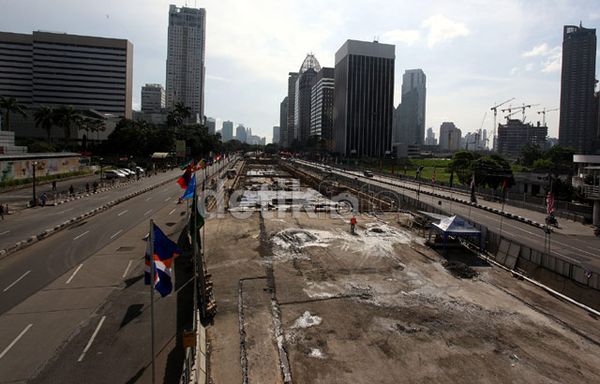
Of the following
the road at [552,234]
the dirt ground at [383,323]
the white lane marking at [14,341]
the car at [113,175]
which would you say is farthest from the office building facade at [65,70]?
the white lane marking at [14,341]

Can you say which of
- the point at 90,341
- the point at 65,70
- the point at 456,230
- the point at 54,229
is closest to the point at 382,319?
the point at 90,341

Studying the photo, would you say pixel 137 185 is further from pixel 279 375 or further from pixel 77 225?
pixel 279 375

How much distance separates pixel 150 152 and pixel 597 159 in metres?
103

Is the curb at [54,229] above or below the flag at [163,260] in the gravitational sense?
below

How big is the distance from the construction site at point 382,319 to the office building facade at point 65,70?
174 meters

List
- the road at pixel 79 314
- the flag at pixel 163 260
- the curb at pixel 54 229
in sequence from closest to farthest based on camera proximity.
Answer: the flag at pixel 163 260
the road at pixel 79 314
the curb at pixel 54 229

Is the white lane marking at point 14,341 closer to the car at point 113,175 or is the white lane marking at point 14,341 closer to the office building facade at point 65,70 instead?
the car at point 113,175

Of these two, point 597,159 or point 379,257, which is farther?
point 597,159

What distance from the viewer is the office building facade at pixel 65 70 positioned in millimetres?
174625

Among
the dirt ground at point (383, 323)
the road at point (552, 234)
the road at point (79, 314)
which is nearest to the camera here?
the road at point (79, 314)

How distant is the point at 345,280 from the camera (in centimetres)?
2256

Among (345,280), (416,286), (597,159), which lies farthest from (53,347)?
(597,159)

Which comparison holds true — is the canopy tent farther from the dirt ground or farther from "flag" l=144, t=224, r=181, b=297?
"flag" l=144, t=224, r=181, b=297

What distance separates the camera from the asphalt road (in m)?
29.9
